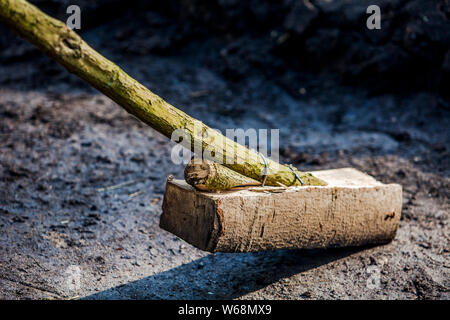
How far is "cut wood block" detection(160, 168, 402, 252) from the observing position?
8.50 feet

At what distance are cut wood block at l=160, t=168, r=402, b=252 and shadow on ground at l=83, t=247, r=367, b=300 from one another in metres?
0.30

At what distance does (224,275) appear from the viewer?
317cm

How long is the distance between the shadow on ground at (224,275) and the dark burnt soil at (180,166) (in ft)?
0.04

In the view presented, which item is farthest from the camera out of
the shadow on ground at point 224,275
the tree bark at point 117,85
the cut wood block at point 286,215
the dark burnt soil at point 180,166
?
the dark burnt soil at point 180,166

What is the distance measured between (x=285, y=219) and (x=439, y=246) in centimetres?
140

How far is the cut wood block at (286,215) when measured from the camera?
259 centimetres

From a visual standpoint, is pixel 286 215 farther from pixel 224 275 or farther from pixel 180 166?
pixel 180 166

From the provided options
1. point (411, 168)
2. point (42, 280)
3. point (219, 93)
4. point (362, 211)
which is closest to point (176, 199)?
point (42, 280)

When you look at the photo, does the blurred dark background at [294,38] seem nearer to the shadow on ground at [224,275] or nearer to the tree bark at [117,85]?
the shadow on ground at [224,275]

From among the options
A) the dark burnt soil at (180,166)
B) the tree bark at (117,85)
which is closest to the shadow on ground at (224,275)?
the dark burnt soil at (180,166)

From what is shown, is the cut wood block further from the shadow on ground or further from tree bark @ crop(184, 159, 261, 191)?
the shadow on ground

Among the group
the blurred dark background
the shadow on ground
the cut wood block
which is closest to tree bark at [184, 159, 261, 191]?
the cut wood block

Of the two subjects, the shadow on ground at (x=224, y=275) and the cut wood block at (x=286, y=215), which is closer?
the cut wood block at (x=286, y=215)

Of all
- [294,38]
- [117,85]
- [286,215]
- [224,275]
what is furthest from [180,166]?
[294,38]
